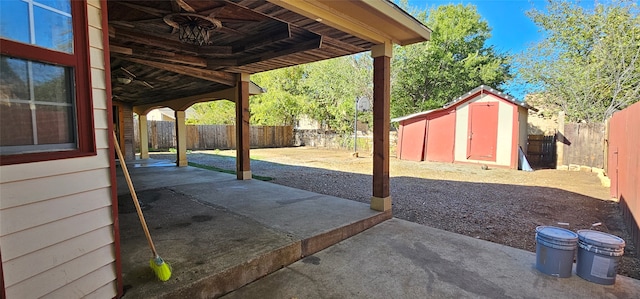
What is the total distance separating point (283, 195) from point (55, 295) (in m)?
3.23

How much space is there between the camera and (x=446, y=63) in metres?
16.0

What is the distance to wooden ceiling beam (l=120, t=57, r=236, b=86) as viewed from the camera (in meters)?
4.68

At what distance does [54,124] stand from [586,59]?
15256 mm

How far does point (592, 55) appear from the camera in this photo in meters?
10.6

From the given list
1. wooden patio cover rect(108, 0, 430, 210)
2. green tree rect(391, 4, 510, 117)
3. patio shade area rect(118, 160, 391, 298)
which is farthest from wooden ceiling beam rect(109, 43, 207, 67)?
green tree rect(391, 4, 510, 117)

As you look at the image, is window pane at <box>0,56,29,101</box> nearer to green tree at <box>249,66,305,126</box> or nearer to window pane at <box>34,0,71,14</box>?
window pane at <box>34,0,71,14</box>

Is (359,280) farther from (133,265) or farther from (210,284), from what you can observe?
(133,265)

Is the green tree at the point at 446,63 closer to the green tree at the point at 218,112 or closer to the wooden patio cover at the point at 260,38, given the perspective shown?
the wooden patio cover at the point at 260,38

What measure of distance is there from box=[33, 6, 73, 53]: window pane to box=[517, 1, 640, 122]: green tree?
14387mm

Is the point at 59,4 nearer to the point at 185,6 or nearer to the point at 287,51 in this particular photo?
the point at 185,6

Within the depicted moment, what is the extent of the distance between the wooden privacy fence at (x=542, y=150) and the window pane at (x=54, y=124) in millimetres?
12690

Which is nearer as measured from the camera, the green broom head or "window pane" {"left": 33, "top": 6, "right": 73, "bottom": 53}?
"window pane" {"left": 33, "top": 6, "right": 73, "bottom": 53}

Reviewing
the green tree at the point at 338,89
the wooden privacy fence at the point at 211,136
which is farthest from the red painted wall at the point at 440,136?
the wooden privacy fence at the point at 211,136

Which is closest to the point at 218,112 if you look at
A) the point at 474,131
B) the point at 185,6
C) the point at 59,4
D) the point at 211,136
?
the point at 211,136
